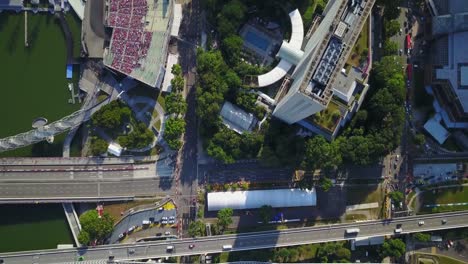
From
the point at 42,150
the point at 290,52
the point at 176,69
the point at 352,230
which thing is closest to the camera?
the point at 290,52

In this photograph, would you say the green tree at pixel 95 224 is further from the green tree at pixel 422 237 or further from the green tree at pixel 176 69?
the green tree at pixel 422 237

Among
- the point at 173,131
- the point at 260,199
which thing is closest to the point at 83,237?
the point at 173,131

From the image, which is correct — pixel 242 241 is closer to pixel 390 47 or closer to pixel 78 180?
pixel 78 180

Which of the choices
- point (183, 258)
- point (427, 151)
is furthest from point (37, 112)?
point (427, 151)

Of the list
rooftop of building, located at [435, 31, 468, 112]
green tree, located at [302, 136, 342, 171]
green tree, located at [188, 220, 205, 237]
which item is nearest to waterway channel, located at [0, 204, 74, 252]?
green tree, located at [188, 220, 205, 237]

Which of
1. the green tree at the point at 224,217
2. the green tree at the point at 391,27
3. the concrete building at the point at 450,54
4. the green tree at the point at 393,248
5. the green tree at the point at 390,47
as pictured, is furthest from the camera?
the green tree at the point at 393,248

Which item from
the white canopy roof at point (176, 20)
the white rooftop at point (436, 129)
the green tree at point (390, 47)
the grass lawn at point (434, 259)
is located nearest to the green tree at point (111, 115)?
the white canopy roof at point (176, 20)

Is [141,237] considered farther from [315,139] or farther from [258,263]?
[315,139]
